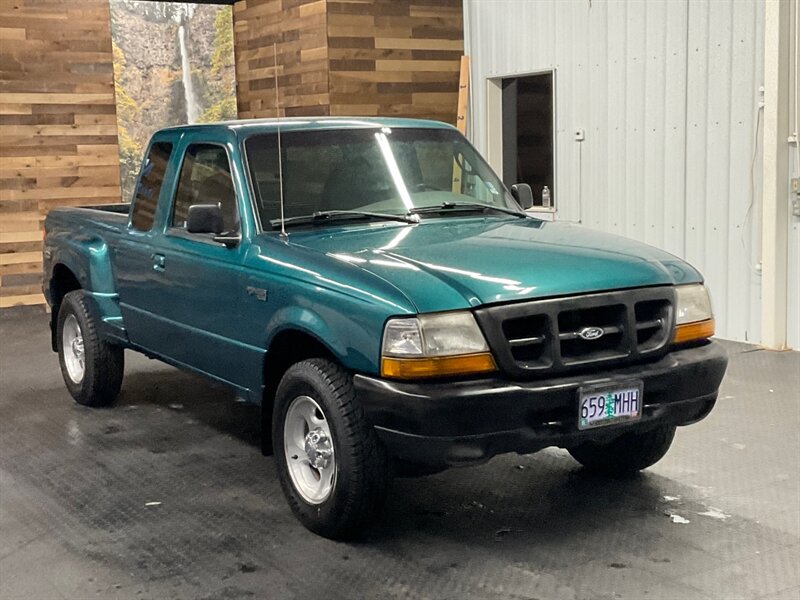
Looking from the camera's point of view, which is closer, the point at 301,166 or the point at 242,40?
the point at 301,166

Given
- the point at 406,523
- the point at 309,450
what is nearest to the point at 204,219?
the point at 309,450

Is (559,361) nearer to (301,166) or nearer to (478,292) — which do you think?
(478,292)

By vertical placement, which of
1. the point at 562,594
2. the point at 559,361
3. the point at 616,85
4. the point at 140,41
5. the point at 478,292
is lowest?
the point at 562,594

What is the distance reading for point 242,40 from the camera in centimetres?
1267

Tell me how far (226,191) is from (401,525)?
1.87m

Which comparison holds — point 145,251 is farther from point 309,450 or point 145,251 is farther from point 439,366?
point 439,366

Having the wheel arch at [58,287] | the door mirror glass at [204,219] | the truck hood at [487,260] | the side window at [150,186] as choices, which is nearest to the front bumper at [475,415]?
the truck hood at [487,260]

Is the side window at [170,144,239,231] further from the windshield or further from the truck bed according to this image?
the truck bed

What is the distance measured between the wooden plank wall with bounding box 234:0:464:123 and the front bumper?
7.48 m

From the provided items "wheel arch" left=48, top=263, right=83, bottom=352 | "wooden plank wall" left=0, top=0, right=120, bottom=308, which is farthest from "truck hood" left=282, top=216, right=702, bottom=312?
"wooden plank wall" left=0, top=0, right=120, bottom=308

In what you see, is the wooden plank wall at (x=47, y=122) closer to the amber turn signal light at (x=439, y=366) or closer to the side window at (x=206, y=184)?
the side window at (x=206, y=184)

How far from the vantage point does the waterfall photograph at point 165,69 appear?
12.2 m

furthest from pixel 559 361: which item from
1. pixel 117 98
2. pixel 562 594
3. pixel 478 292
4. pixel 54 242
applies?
pixel 117 98

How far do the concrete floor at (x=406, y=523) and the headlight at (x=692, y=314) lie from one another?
0.81m
